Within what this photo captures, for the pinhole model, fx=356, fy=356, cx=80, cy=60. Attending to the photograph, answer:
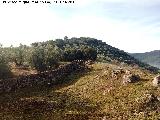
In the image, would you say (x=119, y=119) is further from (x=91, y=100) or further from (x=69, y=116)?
(x=91, y=100)

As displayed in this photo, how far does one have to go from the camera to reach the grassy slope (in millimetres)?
57594

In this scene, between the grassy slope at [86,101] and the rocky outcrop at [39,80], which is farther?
the rocky outcrop at [39,80]

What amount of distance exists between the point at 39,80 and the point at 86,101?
1648 cm

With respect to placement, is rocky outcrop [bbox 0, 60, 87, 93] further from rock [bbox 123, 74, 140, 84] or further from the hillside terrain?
rock [bbox 123, 74, 140, 84]

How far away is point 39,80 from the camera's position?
79312mm

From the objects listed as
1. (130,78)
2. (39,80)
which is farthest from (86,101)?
(39,80)

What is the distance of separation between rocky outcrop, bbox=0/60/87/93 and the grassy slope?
181 centimetres

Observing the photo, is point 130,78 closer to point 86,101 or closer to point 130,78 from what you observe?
point 130,78

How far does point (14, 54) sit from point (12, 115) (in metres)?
56.5

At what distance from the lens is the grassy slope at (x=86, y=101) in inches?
2267

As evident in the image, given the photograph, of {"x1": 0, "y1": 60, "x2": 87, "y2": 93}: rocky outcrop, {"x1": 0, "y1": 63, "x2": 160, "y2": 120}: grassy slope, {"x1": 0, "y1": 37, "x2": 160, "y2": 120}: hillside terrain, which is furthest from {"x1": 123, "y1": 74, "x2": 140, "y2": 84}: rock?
{"x1": 0, "y1": 60, "x2": 87, "y2": 93}: rocky outcrop

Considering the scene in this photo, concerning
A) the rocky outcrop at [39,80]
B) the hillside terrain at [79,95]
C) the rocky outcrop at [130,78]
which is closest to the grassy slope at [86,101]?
the hillside terrain at [79,95]

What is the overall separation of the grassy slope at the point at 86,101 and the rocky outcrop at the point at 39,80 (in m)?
1.81

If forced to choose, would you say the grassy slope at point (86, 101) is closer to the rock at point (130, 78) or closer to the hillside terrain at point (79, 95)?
the hillside terrain at point (79, 95)
